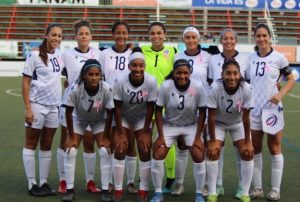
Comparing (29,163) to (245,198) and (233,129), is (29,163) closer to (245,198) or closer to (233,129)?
(233,129)

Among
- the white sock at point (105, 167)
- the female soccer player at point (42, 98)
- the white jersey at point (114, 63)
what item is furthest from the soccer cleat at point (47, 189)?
the white jersey at point (114, 63)

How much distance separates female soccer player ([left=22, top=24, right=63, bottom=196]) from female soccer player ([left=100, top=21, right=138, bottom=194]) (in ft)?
1.77

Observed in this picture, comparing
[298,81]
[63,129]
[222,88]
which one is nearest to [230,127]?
[222,88]

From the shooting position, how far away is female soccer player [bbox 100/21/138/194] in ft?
20.2

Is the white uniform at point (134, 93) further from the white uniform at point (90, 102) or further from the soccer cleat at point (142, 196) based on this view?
the soccer cleat at point (142, 196)

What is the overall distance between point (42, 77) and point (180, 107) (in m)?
1.59

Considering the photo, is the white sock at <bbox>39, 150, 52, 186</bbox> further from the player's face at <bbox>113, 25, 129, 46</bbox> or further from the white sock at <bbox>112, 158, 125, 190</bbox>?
the player's face at <bbox>113, 25, 129, 46</bbox>

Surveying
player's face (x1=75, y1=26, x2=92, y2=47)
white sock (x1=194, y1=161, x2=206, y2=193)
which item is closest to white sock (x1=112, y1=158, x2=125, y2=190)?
white sock (x1=194, y1=161, x2=206, y2=193)

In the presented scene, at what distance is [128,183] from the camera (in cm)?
627

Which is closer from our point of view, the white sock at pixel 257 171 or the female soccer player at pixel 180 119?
the female soccer player at pixel 180 119

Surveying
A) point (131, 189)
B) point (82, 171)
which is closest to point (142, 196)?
point (131, 189)

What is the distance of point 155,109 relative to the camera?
19.2 feet

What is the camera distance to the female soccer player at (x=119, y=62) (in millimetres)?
6156

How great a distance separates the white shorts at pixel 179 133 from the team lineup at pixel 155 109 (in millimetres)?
11
